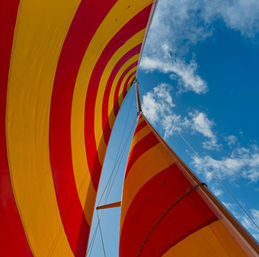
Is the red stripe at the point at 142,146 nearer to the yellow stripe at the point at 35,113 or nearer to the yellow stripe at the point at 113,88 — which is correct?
the yellow stripe at the point at 113,88

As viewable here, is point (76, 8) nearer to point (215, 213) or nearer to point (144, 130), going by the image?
point (215, 213)

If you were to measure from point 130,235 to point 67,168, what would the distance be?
0.77 meters

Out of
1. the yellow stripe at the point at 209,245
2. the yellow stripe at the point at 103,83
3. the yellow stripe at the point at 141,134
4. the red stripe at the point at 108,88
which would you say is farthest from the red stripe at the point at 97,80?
the yellow stripe at the point at 209,245

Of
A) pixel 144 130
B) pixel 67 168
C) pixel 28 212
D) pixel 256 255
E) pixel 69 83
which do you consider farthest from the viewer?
pixel 144 130

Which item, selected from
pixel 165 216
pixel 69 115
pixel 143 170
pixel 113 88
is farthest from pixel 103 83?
pixel 165 216

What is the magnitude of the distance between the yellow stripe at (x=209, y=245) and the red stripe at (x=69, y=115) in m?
0.88

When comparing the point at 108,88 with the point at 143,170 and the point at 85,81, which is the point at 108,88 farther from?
the point at 143,170

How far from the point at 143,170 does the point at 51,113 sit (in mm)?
1126

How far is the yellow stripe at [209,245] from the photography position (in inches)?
38.5

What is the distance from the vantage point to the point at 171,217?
138 centimetres

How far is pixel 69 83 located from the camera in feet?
5.22

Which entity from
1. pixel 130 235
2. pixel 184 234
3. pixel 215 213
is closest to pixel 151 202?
pixel 130 235

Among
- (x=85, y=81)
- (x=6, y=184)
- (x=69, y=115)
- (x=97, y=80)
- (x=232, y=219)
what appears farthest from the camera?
(x=97, y=80)

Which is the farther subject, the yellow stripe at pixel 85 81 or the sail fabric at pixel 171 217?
the yellow stripe at pixel 85 81
